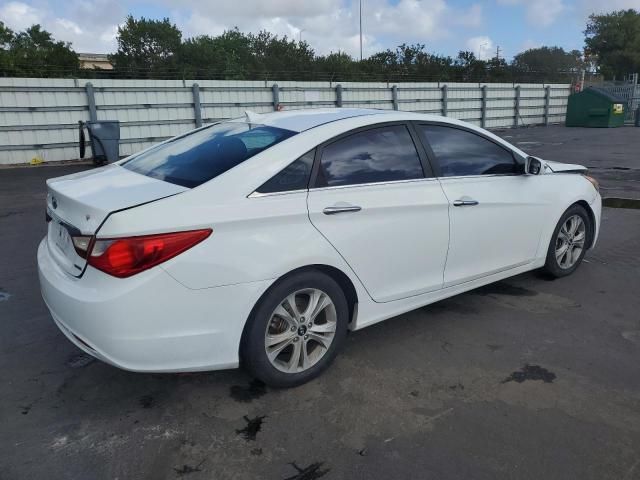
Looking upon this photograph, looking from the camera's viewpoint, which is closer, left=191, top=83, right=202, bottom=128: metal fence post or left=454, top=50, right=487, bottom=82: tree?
left=191, top=83, right=202, bottom=128: metal fence post

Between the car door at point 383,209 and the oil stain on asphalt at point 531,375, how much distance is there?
0.74m

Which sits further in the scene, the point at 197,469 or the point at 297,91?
the point at 297,91

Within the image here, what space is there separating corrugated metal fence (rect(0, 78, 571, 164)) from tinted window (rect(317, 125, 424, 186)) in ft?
38.4

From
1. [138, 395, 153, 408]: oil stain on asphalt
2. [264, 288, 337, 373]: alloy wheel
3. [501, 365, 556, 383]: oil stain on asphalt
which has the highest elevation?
[264, 288, 337, 373]: alloy wheel

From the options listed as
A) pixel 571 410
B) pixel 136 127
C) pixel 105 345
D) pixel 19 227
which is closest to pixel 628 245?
pixel 571 410

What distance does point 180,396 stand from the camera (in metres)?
2.96

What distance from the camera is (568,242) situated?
4.62 meters

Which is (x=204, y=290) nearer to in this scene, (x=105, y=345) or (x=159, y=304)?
(x=159, y=304)

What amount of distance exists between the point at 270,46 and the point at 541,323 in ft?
186

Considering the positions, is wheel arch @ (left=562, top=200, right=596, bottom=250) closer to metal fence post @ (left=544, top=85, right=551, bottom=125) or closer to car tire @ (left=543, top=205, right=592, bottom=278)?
car tire @ (left=543, top=205, right=592, bottom=278)

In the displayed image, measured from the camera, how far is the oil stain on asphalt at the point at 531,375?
3.07 m

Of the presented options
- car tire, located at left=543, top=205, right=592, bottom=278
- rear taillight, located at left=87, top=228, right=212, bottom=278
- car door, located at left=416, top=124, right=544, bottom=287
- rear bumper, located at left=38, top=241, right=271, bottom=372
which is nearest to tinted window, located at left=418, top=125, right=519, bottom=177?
car door, located at left=416, top=124, right=544, bottom=287

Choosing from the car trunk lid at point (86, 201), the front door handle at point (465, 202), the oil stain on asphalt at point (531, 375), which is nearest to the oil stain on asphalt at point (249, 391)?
the car trunk lid at point (86, 201)

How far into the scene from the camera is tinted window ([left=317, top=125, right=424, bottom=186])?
10.1 ft
